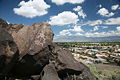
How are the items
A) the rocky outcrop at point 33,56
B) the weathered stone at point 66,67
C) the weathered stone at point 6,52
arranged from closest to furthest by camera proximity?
the weathered stone at point 6,52
the rocky outcrop at point 33,56
the weathered stone at point 66,67

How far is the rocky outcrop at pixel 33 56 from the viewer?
401 inches

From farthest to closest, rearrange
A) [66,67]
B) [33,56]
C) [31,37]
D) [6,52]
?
[66,67], [31,37], [33,56], [6,52]

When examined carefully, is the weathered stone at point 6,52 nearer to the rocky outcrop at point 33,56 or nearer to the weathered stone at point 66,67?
the rocky outcrop at point 33,56

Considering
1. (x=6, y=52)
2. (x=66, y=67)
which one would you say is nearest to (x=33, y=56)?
(x=6, y=52)

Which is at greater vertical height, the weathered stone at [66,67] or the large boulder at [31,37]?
the large boulder at [31,37]

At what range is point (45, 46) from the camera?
11789 mm

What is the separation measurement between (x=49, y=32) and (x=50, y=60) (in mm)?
2104

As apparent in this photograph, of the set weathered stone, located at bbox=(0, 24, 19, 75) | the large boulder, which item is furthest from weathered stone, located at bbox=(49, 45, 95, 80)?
weathered stone, located at bbox=(0, 24, 19, 75)

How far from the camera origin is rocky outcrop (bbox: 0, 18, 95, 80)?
33.4 feet

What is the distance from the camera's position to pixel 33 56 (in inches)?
446

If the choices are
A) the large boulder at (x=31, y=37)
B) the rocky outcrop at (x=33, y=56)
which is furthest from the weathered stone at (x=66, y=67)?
the large boulder at (x=31, y=37)

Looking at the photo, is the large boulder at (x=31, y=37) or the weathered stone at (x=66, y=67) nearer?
the large boulder at (x=31, y=37)

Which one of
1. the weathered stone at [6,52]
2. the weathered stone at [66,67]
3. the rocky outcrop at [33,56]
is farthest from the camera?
the weathered stone at [66,67]

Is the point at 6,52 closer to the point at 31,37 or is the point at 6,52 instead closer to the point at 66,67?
the point at 31,37
